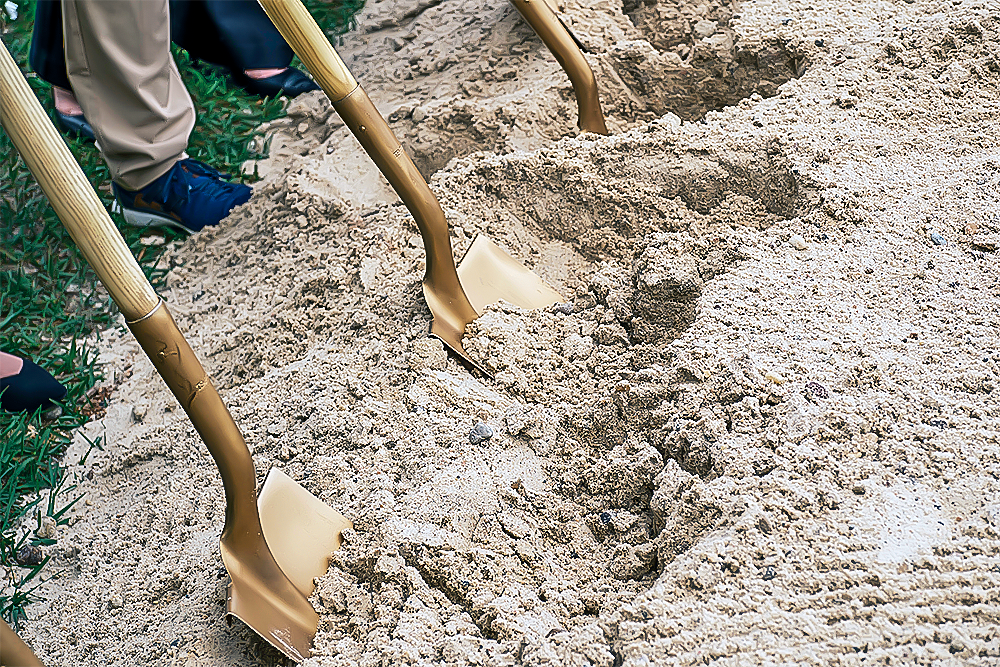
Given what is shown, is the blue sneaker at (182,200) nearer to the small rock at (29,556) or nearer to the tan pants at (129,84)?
the tan pants at (129,84)

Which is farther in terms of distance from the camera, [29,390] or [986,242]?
[29,390]

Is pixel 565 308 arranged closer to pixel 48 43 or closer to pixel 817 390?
pixel 817 390

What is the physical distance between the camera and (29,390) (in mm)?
1856

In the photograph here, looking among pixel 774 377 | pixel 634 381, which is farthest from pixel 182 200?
pixel 774 377

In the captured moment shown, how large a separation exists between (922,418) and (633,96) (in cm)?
144

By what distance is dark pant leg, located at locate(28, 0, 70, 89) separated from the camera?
7.56 ft

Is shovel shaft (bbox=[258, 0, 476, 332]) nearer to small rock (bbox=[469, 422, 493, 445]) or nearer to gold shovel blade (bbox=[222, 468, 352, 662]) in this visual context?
small rock (bbox=[469, 422, 493, 445])

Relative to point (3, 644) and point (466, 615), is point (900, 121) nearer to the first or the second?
point (466, 615)

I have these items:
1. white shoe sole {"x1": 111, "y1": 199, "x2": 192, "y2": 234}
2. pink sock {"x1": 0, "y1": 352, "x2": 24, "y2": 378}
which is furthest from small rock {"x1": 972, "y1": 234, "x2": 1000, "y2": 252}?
pink sock {"x1": 0, "y1": 352, "x2": 24, "y2": 378}

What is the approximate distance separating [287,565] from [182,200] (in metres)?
1.39

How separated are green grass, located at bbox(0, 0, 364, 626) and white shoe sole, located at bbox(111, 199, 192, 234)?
28mm

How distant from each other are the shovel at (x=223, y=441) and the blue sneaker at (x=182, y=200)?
3.77ft

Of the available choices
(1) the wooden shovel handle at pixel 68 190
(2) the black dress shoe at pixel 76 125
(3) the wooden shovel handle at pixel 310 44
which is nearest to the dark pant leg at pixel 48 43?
(2) the black dress shoe at pixel 76 125

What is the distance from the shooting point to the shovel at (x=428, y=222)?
5.19 ft
